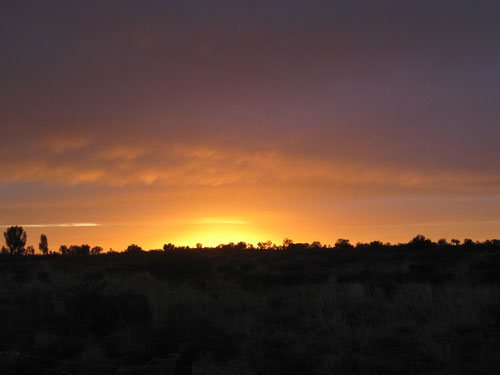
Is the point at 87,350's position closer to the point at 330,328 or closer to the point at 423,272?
the point at 330,328

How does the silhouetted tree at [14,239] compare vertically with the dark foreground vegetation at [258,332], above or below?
above

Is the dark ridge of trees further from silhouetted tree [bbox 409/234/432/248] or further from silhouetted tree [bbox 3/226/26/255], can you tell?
silhouetted tree [bbox 3/226/26/255]

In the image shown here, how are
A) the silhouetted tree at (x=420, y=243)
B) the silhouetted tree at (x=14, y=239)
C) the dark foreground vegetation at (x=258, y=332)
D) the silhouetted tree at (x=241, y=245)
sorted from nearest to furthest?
the dark foreground vegetation at (x=258, y=332) < the silhouetted tree at (x=420, y=243) < the silhouetted tree at (x=241, y=245) < the silhouetted tree at (x=14, y=239)

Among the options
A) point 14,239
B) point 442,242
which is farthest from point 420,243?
point 14,239

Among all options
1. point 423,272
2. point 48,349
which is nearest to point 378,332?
point 48,349

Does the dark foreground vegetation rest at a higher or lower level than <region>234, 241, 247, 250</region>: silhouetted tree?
lower

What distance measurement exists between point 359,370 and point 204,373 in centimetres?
237

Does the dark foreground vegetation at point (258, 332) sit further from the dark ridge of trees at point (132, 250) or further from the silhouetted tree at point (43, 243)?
the silhouetted tree at point (43, 243)

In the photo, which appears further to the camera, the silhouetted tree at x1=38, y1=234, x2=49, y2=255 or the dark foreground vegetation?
the silhouetted tree at x1=38, y1=234, x2=49, y2=255

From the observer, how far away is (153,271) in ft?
70.3

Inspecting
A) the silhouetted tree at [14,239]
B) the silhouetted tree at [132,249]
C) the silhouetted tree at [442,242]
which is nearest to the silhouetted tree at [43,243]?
the silhouetted tree at [14,239]

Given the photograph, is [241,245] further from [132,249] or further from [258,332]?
[258,332]

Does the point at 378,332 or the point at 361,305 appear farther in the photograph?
the point at 361,305

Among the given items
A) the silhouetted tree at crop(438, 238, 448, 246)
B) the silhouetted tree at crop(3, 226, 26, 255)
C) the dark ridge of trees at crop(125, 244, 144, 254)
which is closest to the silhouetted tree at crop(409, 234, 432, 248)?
the silhouetted tree at crop(438, 238, 448, 246)
